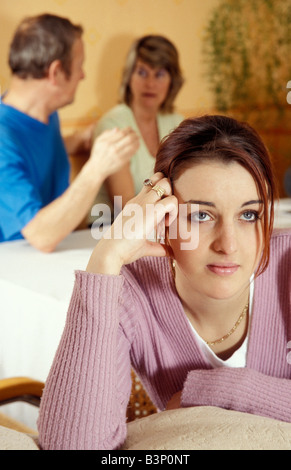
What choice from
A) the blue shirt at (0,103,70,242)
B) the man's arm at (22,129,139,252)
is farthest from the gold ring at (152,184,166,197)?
the blue shirt at (0,103,70,242)

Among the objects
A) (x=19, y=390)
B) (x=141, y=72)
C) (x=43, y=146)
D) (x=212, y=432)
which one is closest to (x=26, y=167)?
(x=43, y=146)

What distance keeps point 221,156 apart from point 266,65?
3282 millimetres

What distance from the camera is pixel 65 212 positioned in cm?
156

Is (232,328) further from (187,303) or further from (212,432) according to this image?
(212,432)

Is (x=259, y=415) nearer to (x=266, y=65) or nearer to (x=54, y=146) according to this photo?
(x=54, y=146)

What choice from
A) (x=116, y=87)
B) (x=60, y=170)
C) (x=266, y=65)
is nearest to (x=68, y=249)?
(x=60, y=170)

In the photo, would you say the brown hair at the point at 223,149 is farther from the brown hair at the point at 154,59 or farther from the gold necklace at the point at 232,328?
the brown hair at the point at 154,59

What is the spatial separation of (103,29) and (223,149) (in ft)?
7.86

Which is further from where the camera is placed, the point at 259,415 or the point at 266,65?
the point at 266,65
